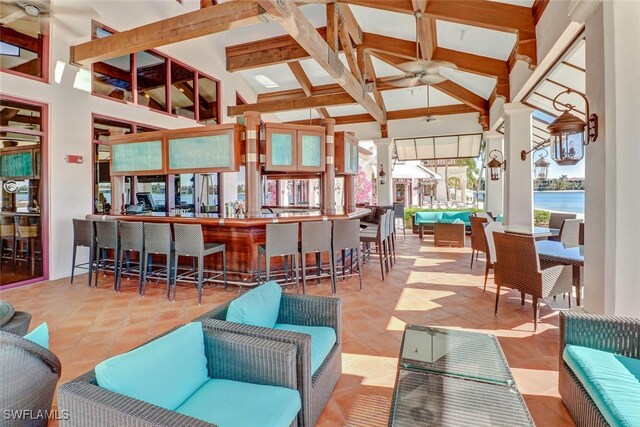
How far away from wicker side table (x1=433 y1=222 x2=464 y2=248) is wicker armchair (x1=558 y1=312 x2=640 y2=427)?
6113 millimetres

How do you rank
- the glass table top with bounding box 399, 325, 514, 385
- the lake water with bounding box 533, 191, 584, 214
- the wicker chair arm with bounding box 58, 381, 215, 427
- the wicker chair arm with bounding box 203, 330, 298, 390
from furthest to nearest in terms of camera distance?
the lake water with bounding box 533, 191, 584, 214 < the glass table top with bounding box 399, 325, 514, 385 < the wicker chair arm with bounding box 203, 330, 298, 390 < the wicker chair arm with bounding box 58, 381, 215, 427

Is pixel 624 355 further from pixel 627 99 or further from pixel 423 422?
pixel 627 99

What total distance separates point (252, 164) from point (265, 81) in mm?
6109

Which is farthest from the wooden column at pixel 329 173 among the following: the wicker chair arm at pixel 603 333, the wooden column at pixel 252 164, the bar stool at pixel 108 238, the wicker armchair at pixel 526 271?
the wicker chair arm at pixel 603 333

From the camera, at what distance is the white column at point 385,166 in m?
10.5

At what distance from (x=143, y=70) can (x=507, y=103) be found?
6.92 meters

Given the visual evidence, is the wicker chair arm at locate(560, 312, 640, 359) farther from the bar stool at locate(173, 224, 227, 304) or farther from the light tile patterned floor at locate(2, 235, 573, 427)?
the bar stool at locate(173, 224, 227, 304)

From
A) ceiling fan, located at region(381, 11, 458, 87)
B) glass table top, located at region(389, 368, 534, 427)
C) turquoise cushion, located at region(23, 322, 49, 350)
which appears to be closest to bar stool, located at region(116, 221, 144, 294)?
turquoise cushion, located at region(23, 322, 49, 350)

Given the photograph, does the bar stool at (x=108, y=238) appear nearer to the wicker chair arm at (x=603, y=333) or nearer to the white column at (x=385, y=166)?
the wicker chair arm at (x=603, y=333)

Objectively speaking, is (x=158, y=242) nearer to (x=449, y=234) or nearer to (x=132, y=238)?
(x=132, y=238)

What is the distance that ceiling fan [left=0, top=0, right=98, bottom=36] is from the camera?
3850mm

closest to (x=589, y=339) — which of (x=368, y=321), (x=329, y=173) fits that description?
(x=368, y=321)

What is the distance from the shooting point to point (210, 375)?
1597 millimetres

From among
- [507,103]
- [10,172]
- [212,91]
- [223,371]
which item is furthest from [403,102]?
[223,371]
